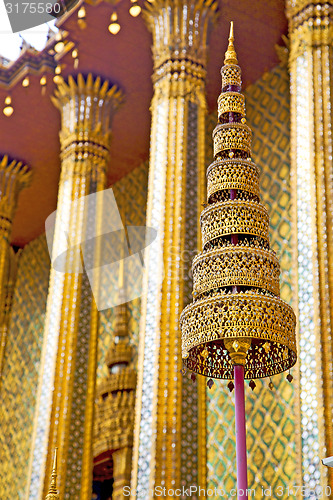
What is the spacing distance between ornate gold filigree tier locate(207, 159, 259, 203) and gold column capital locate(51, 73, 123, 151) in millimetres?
5904

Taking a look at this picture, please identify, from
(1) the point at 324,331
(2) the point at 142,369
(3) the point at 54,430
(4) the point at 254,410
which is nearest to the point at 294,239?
(1) the point at 324,331

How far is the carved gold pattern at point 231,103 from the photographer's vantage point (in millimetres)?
3535

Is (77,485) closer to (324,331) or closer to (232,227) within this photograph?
(324,331)

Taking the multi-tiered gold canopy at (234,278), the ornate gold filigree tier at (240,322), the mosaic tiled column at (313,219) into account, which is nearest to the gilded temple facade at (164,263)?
the mosaic tiled column at (313,219)

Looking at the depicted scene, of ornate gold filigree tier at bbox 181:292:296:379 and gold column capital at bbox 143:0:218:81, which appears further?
gold column capital at bbox 143:0:218:81

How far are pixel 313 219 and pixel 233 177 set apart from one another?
256 cm

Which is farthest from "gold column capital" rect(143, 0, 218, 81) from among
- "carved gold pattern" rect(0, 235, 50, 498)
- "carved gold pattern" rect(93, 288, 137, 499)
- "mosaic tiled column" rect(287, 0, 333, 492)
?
"carved gold pattern" rect(0, 235, 50, 498)

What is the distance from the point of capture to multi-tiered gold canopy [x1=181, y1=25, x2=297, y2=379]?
285cm

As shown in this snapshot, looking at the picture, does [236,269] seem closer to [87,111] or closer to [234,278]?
[234,278]

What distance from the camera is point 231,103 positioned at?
3539 millimetres

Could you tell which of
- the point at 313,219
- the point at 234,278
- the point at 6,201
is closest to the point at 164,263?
the point at 313,219

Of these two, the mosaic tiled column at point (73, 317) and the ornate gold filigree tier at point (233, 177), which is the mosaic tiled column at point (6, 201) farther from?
the ornate gold filigree tier at point (233, 177)

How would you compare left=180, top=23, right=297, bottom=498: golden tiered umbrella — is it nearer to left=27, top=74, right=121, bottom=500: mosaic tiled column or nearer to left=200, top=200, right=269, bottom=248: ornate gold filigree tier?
left=200, top=200, right=269, bottom=248: ornate gold filigree tier

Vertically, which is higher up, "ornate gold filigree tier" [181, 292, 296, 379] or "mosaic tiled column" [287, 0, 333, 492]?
"mosaic tiled column" [287, 0, 333, 492]
